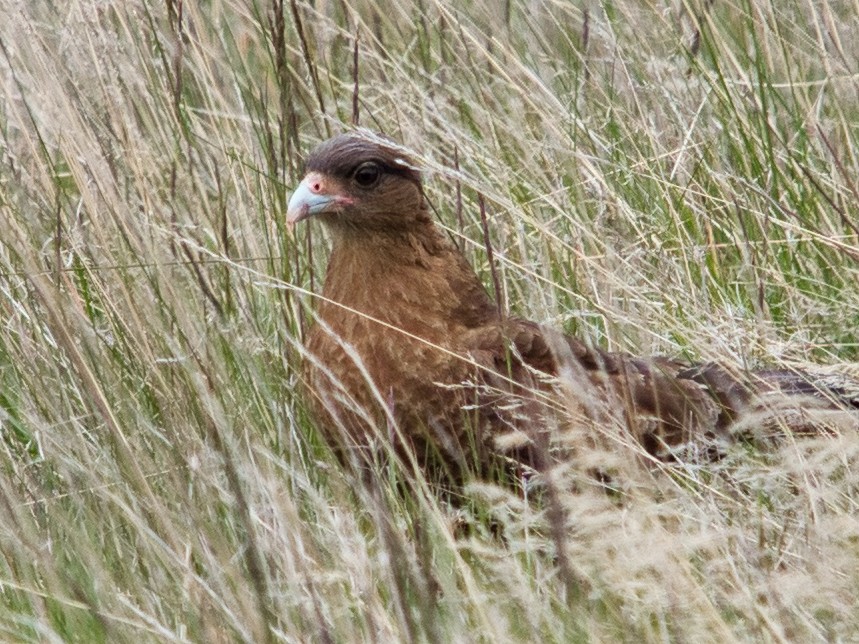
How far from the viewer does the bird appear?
11.4 ft

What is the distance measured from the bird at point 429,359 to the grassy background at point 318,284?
3.6 inches

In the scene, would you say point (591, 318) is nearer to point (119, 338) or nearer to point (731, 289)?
point (731, 289)

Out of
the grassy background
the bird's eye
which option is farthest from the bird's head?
the grassy background

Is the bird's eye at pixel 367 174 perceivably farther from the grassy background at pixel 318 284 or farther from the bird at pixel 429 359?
the grassy background at pixel 318 284

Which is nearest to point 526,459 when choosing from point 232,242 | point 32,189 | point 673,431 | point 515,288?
point 673,431

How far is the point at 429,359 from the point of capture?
11.9ft

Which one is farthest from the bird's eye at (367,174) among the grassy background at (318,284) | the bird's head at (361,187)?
the grassy background at (318,284)

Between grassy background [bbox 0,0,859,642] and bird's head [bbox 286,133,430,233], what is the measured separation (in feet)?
0.38

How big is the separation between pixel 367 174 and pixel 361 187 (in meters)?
0.04

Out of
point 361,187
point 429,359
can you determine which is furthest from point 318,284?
point 429,359

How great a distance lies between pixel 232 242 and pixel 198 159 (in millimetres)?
270

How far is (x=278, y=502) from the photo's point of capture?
7.91 ft

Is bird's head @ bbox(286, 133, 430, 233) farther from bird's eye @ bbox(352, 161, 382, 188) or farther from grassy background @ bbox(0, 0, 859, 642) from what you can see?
grassy background @ bbox(0, 0, 859, 642)

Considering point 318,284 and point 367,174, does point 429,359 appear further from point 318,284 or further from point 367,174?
point 318,284
